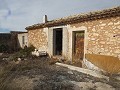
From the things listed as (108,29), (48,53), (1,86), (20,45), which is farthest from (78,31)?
(20,45)

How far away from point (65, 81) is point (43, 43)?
811cm

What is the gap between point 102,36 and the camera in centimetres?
979

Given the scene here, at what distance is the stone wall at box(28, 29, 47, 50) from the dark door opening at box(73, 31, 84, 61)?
341 cm

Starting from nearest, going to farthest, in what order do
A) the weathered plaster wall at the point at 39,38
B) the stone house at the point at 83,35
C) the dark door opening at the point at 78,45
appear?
the stone house at the point at 83,35 → the dark door opening at the point at 78,45 → the weathered plaster wall at the point at 39,38

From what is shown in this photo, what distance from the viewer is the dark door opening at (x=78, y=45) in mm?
11633

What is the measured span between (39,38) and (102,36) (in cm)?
701

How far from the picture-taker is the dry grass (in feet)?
28.5

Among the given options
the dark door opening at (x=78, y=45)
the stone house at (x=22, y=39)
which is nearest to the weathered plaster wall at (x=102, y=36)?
the dark door opening at (x=78, y=45)

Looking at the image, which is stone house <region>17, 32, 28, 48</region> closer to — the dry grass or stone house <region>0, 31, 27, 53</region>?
stone house <region>0, 31, 27, 53</region>

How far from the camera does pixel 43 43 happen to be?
14.9m

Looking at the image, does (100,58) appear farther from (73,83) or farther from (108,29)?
(73,83)

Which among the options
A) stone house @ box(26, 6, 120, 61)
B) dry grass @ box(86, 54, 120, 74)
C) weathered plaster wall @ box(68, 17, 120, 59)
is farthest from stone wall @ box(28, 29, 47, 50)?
dry grass @ box(86, 54, 120, 74)

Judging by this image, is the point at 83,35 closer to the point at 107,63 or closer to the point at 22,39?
the point at 107,63

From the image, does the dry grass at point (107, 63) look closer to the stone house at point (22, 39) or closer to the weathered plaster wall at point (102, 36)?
the weathered plaster wall at point (102, 36)
